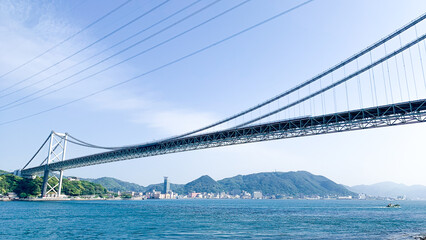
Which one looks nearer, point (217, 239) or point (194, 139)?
point (217, 239)

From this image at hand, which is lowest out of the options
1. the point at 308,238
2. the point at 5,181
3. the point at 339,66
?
the point at 308,238

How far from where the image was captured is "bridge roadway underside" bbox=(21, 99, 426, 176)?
34.7 m

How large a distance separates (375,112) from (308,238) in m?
19.7

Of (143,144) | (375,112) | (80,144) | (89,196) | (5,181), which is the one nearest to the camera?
(375,112)

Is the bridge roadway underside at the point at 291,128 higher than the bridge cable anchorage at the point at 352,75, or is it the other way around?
the bridge cable anchorage at the point at 352,75

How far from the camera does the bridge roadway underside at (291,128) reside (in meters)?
34.7

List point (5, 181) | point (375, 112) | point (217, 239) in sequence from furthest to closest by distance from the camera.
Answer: point (5, 181) → point (375, 112) → point (217, 239)

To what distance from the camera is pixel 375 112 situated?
37062 millimetres

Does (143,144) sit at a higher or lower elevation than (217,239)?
higher

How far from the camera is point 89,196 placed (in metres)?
133

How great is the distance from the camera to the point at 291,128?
45.4 m

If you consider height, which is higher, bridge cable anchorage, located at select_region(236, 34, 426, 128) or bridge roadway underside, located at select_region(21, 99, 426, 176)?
bridge cable anchorage, located at select_region(236, 34, 426, 128)

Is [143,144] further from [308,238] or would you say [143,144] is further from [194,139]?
[308,238]

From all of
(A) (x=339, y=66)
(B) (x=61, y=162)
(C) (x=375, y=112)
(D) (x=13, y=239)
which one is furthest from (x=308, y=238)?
(B) (x=61, y=162)
